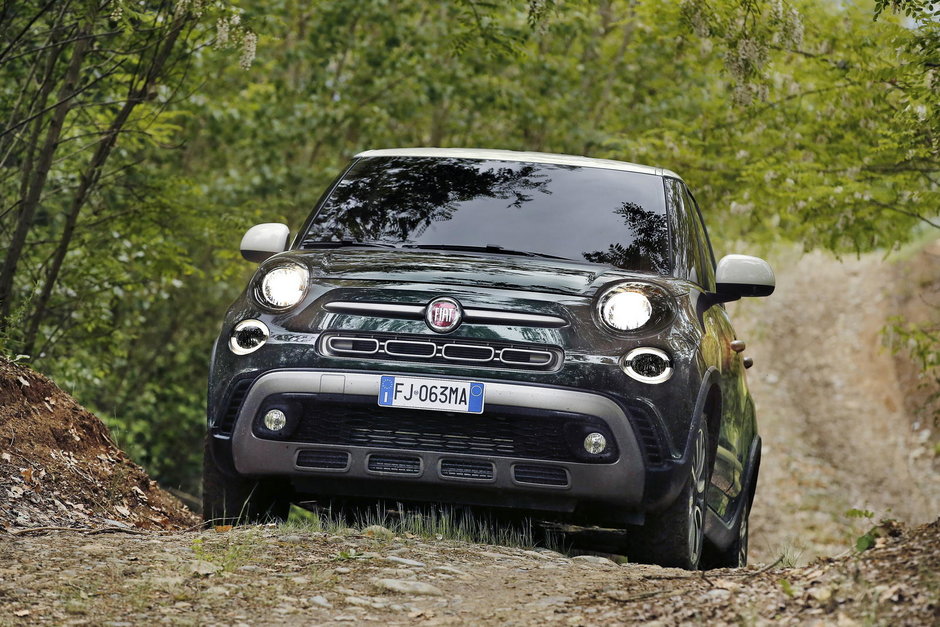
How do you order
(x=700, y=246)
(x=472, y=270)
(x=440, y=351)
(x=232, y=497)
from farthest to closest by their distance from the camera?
(x=700, y=246) < (x=232, y=497) < (x=472, y=270) < (x=440, y=351)

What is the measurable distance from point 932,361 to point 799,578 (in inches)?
314

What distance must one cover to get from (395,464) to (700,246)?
245 centimetres

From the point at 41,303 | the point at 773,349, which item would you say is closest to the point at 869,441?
the point at 773,349

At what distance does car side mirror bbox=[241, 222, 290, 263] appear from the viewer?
6352 mm

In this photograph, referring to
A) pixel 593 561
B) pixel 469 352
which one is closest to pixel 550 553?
pixel 593 561

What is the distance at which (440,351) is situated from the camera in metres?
5.35

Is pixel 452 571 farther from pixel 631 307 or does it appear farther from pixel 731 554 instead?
pixel 731 554

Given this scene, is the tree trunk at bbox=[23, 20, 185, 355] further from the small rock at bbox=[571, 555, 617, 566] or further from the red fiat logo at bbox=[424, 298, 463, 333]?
the small rock at bbox=[571, 555, 617, 566]

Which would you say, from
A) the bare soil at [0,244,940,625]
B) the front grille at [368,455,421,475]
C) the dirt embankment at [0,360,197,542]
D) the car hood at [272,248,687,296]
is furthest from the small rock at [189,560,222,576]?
the car hood at [272,248,687,296]

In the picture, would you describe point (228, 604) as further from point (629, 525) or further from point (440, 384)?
point (629, 525)

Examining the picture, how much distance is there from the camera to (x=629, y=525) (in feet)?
18.5

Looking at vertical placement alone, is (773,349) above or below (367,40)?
below

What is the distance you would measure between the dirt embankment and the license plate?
1755 millimetres

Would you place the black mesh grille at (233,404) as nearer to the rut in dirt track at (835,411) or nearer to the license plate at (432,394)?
the license plate at (432,394)
